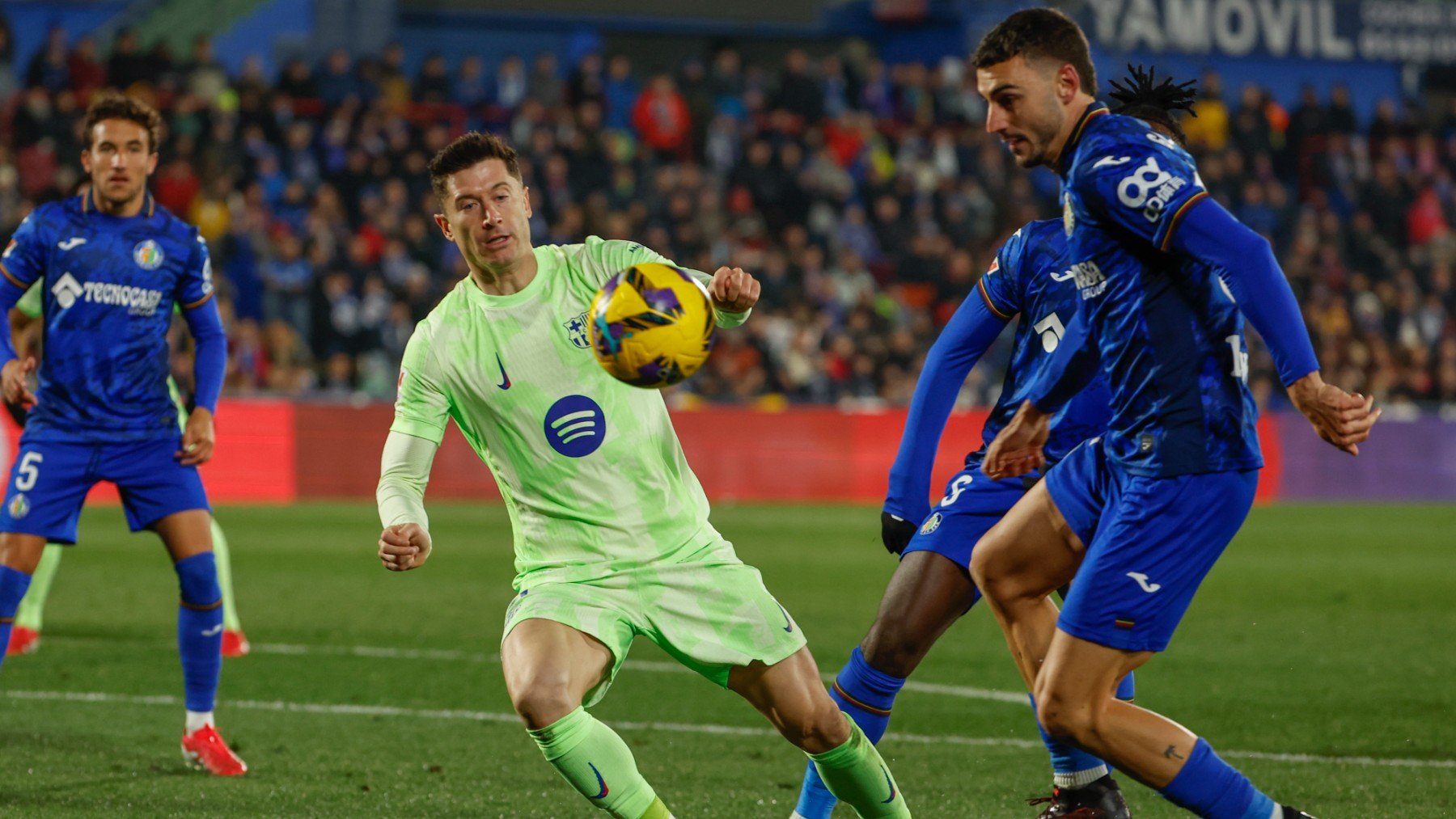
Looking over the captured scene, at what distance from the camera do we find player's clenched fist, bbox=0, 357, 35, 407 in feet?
22.2

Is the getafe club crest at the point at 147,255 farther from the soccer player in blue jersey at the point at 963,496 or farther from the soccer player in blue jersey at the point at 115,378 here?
the soccer player in blue jersey at the point at 963,496

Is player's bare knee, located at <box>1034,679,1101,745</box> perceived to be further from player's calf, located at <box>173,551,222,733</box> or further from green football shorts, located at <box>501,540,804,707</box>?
player's calf, located at <box>173,551,222,733</box>

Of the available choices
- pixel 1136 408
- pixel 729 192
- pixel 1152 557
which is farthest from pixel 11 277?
pixel 729 192

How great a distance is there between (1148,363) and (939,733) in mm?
3442

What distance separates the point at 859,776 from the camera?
15.9ft

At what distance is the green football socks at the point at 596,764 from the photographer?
452cm

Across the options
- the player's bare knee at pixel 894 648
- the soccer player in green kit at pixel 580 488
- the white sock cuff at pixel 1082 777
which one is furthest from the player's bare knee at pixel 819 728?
the white sock cuff at pixel 1082 777

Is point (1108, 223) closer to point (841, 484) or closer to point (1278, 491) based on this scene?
point (841, 484)

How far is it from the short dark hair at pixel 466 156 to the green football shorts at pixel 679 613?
1.15 metres

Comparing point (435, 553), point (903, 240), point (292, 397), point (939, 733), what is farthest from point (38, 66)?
point (939, 733)

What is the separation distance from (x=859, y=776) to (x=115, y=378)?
3.56 meters

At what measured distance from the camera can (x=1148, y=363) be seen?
451 cm

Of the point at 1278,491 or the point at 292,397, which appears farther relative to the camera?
the point at 1278,491

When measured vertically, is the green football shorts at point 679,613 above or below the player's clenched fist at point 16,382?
below
